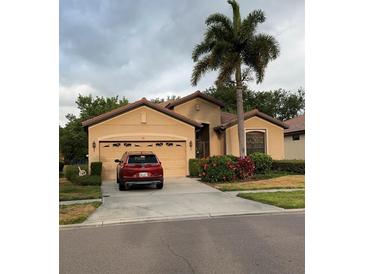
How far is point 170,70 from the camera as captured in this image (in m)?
12.2

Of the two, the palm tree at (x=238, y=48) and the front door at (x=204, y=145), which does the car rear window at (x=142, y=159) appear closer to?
the palm tree at (x=238, y=48)

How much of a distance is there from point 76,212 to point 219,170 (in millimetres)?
8817

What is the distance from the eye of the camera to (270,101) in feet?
169

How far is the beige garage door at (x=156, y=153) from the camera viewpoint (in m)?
18.7

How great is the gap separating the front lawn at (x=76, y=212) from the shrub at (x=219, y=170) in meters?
7.17

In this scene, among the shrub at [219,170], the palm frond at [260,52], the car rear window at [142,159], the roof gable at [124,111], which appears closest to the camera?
the car rear window at [142,159]

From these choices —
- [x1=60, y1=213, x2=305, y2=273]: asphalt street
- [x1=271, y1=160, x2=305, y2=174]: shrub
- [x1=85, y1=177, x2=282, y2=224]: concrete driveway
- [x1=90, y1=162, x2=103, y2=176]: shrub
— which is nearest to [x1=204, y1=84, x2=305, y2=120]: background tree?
[x1=271, y1=160, x2=305, y2=174]: shrub

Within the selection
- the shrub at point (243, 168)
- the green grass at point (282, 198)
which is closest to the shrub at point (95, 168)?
the shrub at point (243, 168)

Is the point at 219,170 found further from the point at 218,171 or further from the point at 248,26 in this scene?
the point at 248,26

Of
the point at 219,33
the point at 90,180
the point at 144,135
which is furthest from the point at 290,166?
the point at 90,180

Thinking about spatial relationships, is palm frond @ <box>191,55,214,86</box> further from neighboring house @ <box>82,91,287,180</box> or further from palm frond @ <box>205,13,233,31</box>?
neighboring house @ <box>82,91,287,180</box>
